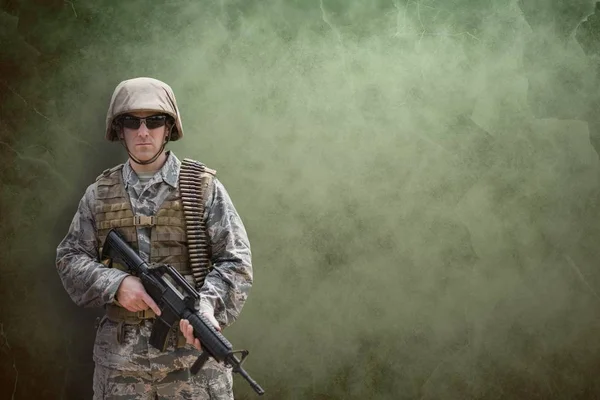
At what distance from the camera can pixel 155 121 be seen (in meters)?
2.97

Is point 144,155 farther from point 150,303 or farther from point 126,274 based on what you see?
point 150,303

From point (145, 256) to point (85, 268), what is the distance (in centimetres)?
24

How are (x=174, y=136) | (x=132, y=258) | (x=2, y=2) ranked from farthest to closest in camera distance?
1. (x=2, y=2)
2. (x=174, y=136)
3. (x=132, y=258)

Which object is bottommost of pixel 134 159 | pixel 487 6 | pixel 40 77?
pixel 134 159

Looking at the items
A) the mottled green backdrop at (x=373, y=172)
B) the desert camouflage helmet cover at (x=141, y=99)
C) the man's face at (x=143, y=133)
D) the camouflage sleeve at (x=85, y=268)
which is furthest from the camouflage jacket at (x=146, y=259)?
the mottled green backdrop at (x=373, y=172)

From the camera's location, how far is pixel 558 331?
3.91 metres

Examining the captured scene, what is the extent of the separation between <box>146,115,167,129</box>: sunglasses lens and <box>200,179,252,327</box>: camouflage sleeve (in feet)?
1.06

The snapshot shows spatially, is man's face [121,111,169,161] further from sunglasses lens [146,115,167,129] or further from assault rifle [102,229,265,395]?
assault rifle [102,229,265,395]

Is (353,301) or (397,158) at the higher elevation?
(397,158)

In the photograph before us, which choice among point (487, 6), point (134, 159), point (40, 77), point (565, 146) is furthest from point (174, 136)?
point (565, 146)

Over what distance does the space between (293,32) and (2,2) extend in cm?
138

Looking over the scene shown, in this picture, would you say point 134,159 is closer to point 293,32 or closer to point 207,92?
point 207,92

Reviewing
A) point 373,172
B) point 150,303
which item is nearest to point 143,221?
point 150,303

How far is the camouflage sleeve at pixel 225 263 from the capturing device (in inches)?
113
